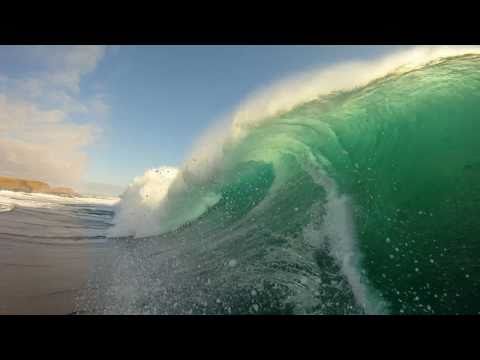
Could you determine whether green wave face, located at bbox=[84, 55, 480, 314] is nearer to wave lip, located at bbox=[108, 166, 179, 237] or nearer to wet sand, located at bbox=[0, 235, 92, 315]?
wet sand, located at bbox=[0, 235, 92, 315]

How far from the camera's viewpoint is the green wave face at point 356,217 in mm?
2412

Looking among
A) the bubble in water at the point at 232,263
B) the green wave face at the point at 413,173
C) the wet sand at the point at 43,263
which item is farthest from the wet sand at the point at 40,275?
the green wave face at the point at 413,173

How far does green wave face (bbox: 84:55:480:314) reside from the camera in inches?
95.0

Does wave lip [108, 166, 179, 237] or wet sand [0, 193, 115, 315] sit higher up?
wave lip [108, 166, 179, 237]

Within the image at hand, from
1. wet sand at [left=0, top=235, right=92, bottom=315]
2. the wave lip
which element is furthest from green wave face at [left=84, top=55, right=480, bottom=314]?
the wave lip

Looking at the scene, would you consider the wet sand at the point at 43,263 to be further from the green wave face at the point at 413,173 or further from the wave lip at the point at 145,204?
the green wave face at the point at 413,173

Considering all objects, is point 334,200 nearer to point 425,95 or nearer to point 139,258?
point 425,95

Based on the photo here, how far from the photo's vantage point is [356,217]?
9.30 feet

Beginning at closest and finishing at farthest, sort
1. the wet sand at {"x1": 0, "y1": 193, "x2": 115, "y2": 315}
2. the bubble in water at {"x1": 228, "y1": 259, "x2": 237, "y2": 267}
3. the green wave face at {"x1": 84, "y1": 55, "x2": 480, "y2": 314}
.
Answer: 1. the green wave face at {"x1": 84, "y1": 55, "x2": 480, "y2": 314}
2. the wet sand at {"x1": 0, "y1": 193, "x2": 115, "y2": 315}
3. the bubble in water at {"x1": 228, "y1": 259, "x2": 237, "y2": 267}

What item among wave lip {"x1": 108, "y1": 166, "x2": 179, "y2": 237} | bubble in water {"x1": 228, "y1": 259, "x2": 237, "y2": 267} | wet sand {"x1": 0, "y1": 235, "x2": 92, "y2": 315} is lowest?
wet sand {"x1": 0, "y1": 235, "x2": 92, "y2": 315}

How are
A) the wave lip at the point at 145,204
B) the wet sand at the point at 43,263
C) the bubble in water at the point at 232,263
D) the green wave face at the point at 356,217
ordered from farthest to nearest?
the wave lip at the point at 145,204
the bubble in water at the point at 232,263
the wet sand at the point at 43,263
the green wave face at the point at 356,217

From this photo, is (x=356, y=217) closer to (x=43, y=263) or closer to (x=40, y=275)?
(x=40, y=275)

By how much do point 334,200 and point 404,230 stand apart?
2.20ft
